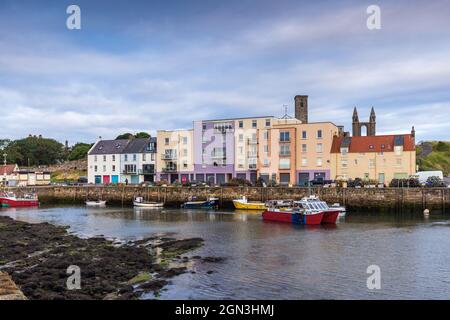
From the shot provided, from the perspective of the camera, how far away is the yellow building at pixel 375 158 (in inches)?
2692

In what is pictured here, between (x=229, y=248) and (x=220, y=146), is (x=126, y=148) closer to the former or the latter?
(x=220, y=146)

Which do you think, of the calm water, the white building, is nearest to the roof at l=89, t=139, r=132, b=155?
the white building

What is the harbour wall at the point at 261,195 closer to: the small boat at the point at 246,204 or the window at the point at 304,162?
the small boat at the point at 246,204

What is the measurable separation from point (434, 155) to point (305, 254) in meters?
95.7

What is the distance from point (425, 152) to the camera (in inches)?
4491

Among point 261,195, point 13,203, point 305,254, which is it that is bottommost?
point 305,254

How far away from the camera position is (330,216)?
44062mm

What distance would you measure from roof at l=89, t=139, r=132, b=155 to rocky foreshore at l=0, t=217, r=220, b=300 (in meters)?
55.7

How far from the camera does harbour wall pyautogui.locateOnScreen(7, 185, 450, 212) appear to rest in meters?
53.8

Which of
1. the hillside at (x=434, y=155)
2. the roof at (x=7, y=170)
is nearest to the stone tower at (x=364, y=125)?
the hillside at (x=434, y=155)

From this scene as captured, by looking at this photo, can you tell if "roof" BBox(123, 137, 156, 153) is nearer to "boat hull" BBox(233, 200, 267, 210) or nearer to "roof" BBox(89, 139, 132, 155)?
"roof" BBox(89, 139, 132, 155)

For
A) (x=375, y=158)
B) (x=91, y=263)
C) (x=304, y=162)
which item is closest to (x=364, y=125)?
(x=375, y=158)

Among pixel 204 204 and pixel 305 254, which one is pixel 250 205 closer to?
pixel 204 204
